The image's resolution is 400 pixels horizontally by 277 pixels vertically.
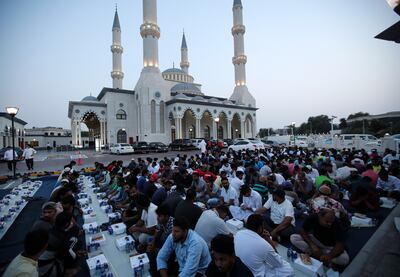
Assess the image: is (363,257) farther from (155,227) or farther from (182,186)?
(182,186)

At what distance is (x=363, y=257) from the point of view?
2961 millimetres

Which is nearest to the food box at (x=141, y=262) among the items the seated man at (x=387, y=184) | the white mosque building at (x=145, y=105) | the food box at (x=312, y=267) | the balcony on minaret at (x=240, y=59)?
the food box at (x=312, y=267)

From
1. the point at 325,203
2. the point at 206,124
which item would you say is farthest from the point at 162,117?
the point at 325,203

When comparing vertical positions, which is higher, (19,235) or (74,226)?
(74,226)

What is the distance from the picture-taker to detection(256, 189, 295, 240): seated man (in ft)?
11.8

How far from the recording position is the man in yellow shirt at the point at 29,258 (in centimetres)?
183

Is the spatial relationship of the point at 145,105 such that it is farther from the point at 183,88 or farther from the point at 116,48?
the point at 116,48

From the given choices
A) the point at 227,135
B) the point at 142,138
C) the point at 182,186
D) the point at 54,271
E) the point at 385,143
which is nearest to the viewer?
the point at 54,271

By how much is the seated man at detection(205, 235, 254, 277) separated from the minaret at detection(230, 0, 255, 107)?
43.0m

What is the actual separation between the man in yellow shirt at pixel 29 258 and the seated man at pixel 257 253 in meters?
2.19

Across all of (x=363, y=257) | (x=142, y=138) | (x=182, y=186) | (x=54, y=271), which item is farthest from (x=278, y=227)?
(x=142, y=138)

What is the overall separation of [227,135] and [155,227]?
4098 cm

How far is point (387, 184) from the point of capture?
5609mm

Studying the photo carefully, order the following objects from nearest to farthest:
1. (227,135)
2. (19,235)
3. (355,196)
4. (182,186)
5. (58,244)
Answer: (58,244) < (19,235) < (355,196) < (182,186) < (227,135)
